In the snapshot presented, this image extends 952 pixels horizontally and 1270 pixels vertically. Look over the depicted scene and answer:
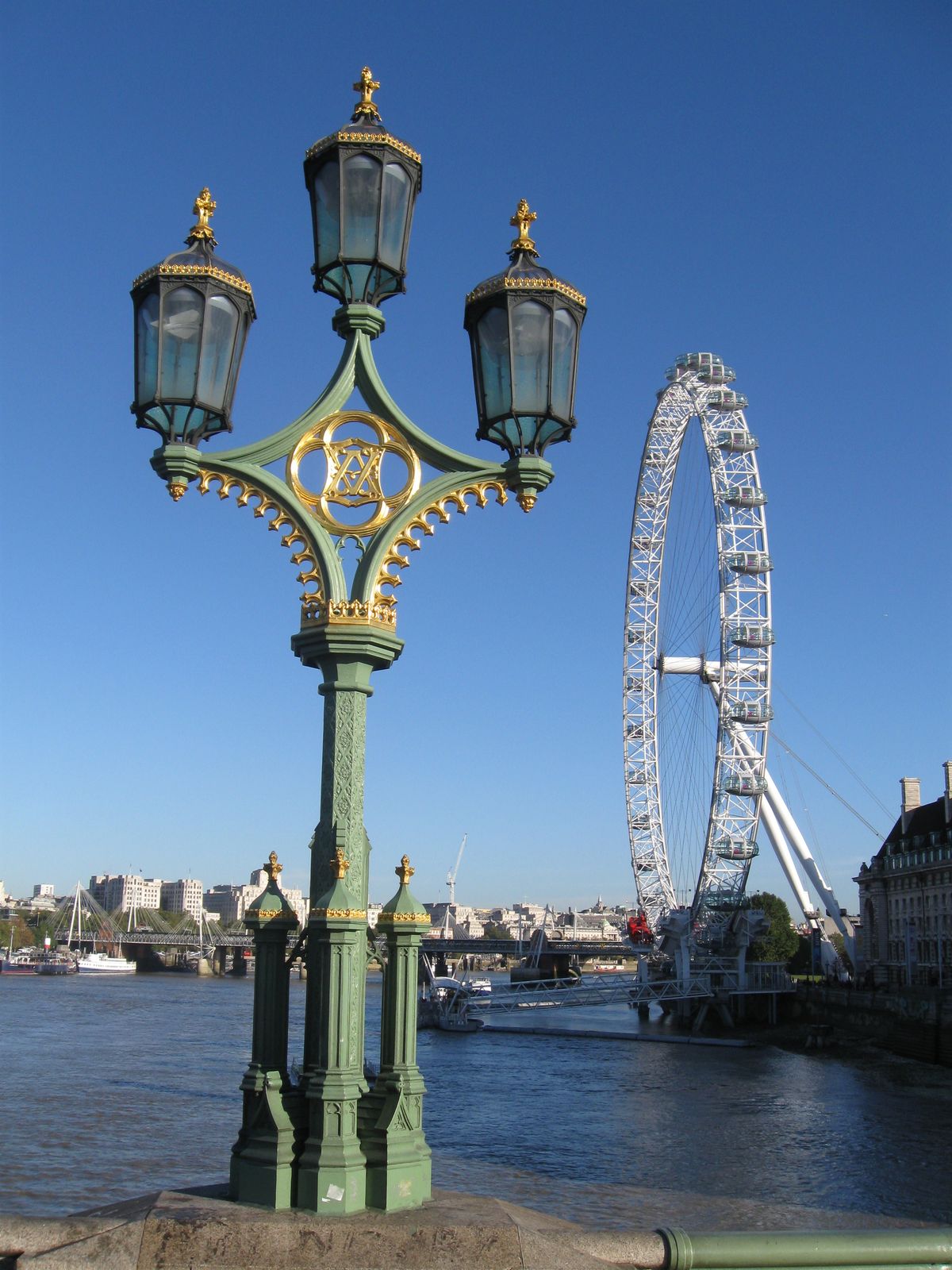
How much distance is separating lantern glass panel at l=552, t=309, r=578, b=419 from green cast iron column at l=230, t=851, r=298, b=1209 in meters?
2.88

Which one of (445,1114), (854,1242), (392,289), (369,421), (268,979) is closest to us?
(854,1242)

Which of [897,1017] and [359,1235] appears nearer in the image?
[359,1235]

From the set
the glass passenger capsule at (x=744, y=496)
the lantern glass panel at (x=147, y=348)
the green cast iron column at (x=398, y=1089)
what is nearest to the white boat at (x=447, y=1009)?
the glass passenger capsule at (x=744, y=496)

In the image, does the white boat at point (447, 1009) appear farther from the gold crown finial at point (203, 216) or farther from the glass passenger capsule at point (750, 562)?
the gold crown finial at point (203, 216)

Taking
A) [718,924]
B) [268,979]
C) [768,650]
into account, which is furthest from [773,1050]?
[268,979]

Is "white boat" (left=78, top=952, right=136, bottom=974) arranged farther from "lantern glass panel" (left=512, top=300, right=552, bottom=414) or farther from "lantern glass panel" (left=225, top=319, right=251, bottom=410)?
"lantern glass panel" (left=512, top=300, right=552, bottom=414)

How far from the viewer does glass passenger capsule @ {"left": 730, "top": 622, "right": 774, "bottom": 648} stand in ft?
202

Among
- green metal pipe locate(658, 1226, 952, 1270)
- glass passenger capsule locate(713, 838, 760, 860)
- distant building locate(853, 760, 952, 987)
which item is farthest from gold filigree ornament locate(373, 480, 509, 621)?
distant building locate(853, 760, 952, 987)

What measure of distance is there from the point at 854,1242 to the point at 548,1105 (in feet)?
113

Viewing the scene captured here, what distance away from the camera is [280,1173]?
18.2 feet

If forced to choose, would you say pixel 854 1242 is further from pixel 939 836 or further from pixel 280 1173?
pixel 939 836

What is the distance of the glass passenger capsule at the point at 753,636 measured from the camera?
61.4m

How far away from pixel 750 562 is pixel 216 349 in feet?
186

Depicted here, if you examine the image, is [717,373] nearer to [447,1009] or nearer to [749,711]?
[749,711]
